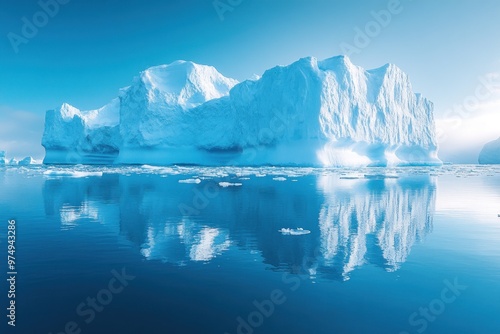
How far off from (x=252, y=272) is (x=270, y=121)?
3878 cm

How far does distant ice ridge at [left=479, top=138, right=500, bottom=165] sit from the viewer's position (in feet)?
232

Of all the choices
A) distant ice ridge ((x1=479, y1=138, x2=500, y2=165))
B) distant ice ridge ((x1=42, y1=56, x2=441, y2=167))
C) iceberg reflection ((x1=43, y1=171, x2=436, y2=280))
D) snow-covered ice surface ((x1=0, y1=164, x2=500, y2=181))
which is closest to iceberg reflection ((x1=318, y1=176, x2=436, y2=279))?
iceberg reflection ((x1=43, y1=171, x2=436, y2=280))

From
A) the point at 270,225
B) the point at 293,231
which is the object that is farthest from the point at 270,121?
the point at 293,231

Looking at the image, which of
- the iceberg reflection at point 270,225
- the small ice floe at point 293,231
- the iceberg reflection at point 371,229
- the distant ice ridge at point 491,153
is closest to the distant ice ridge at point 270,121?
the distant ice ridge at point 491,153

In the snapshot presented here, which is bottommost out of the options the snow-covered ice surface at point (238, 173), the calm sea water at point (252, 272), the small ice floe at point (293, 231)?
the calm sea water at point (252, 272)

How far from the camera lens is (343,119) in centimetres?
4309

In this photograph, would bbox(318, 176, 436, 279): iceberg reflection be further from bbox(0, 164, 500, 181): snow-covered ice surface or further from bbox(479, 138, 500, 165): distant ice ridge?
bbox(479, 138, 500, 165): distant ice ridge

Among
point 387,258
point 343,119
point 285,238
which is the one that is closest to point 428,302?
point 387,258

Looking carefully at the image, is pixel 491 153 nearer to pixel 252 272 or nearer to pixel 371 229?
pixel 371 229

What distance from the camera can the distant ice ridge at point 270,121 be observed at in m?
42.3

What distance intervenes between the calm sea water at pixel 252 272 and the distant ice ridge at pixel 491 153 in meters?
71.8

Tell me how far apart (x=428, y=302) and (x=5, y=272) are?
6451 mm

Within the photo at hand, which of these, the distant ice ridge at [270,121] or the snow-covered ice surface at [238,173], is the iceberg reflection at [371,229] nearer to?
the snow-covered ice surface at [238,173]

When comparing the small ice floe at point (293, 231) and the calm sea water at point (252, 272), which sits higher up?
the small ice floe at point (293, 231)
